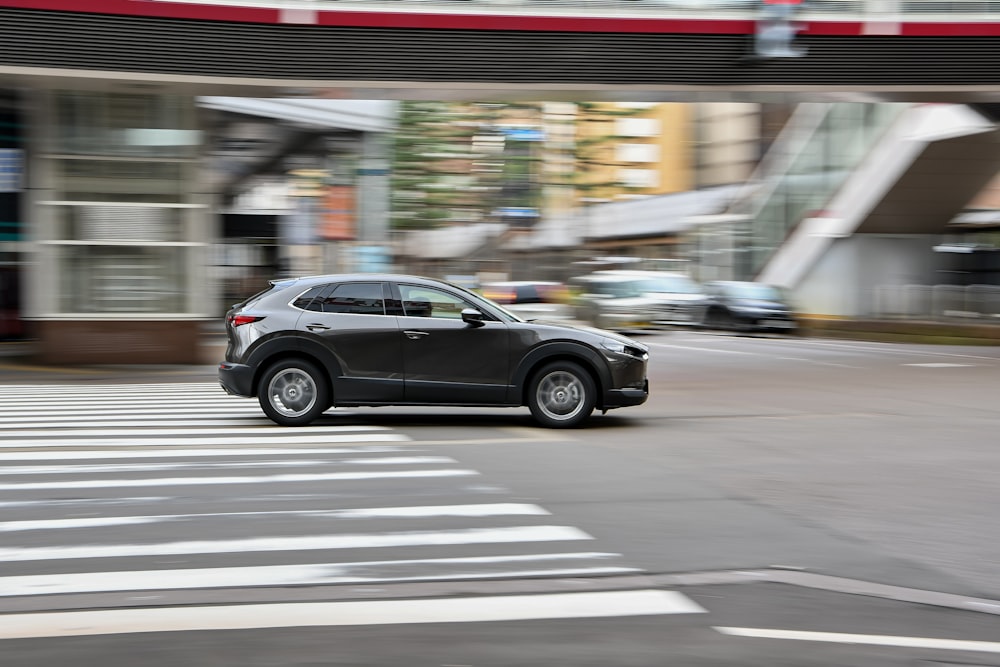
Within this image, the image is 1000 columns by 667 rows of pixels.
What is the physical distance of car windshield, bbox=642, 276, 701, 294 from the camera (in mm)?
33969

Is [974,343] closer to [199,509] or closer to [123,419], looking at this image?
[123,419]

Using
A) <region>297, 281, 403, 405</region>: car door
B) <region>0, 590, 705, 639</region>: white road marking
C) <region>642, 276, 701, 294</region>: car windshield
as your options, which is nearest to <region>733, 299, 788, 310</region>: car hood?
<region>642, 276, 701, 294</region>: car windshield

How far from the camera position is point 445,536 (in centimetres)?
664

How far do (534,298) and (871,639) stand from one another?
33.0 m

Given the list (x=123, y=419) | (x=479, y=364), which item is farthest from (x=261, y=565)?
(x=123, y=419)

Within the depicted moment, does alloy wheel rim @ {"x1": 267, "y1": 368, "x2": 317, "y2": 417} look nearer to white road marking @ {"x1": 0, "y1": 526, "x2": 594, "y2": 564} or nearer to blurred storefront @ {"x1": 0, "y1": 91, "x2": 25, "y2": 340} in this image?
white road marking @ {"x1": 0, "y1": 526, "x2": 594, "y2": 564}

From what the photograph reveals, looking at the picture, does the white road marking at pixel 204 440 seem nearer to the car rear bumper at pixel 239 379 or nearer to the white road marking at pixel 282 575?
the car rear bumper at pixel 239 379

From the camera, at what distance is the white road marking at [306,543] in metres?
6.21

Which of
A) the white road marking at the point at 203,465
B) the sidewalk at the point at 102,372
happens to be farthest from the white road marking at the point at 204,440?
the sidewalk at the point at 102,372

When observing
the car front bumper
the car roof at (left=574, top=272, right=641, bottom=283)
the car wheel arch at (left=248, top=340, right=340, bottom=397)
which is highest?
the car roof at (left=574, top=272, right=641, bottom=283)

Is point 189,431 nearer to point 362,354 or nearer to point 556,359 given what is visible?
point 362,354

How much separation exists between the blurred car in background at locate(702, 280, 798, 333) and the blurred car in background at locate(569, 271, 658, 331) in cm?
224

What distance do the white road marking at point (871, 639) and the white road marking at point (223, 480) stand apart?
13.4 ft

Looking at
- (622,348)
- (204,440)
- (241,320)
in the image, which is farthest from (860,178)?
(204,440)
